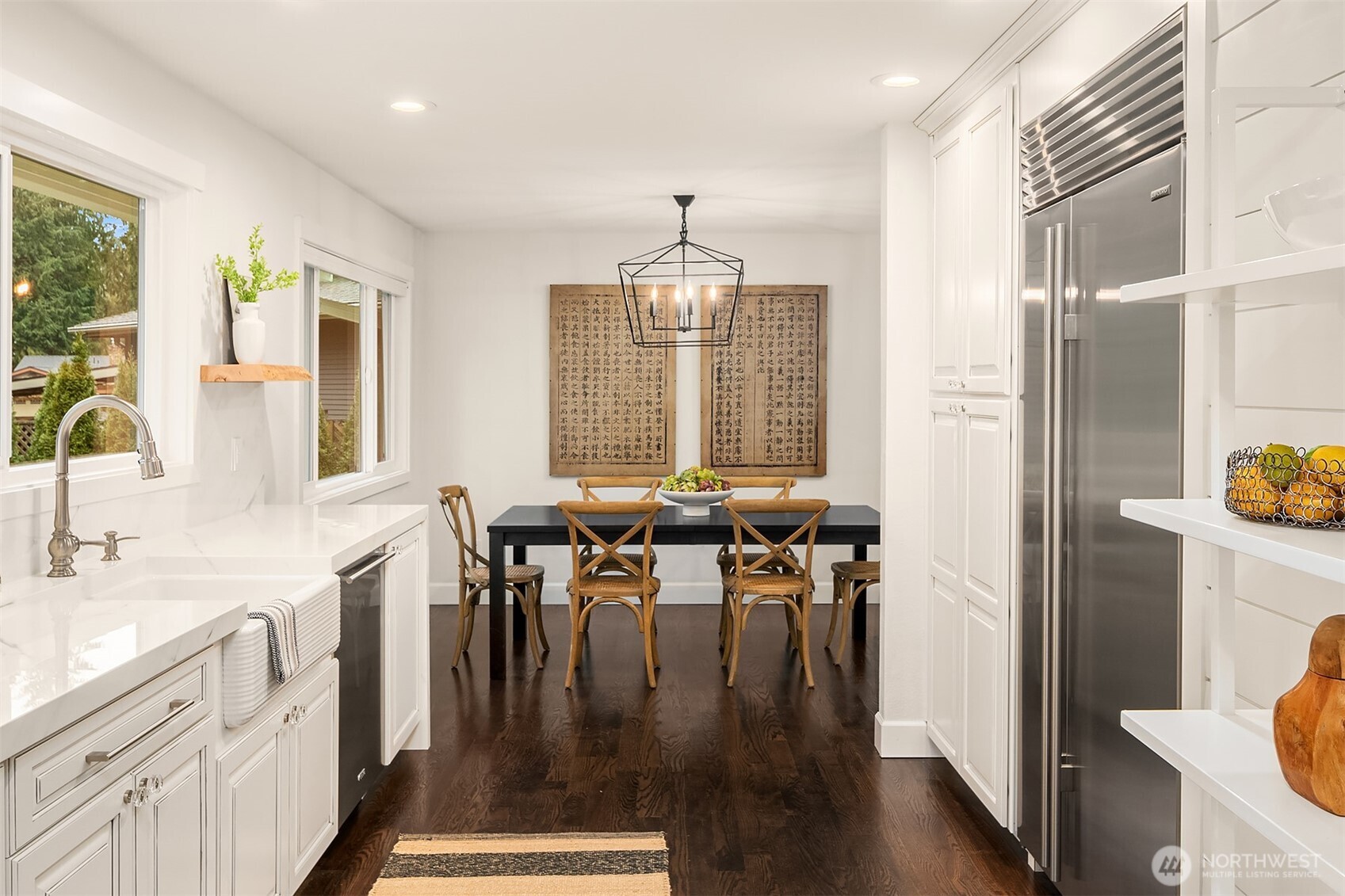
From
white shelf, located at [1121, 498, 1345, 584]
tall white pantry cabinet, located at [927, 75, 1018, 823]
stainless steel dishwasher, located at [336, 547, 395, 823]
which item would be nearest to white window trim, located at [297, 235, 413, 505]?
stainless steel dishwasher, located at [336, 547, 395, 823]

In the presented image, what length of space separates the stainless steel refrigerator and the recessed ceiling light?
76 centimetres

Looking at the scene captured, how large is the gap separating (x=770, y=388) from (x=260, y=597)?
429cm

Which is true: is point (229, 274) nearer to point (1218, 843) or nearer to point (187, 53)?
point (187, 53)

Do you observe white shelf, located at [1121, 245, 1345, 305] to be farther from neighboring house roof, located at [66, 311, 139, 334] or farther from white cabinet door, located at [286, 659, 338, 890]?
neighboring house roof, located at [66, 311, 139, 334]

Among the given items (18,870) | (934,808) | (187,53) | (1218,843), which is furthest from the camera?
(934,808)

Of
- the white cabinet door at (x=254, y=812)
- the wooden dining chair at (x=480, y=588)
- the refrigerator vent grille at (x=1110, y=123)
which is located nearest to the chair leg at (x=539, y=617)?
the wooden dining chair at (x=480, y=588)

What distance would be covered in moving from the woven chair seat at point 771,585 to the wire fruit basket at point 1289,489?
11.3 ft

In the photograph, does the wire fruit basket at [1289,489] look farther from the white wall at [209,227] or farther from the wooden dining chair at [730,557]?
the wooden dining chair at [730,557]

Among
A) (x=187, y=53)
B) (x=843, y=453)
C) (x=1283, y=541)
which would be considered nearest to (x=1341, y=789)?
(x=1283, y=541)

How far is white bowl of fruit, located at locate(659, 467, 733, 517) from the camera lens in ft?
16.3

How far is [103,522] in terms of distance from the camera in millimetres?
2621

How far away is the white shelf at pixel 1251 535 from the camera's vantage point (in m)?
1.00

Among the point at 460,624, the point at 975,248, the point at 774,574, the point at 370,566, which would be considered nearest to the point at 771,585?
the point at 774,574

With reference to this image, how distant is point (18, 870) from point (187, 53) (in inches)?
93.3
